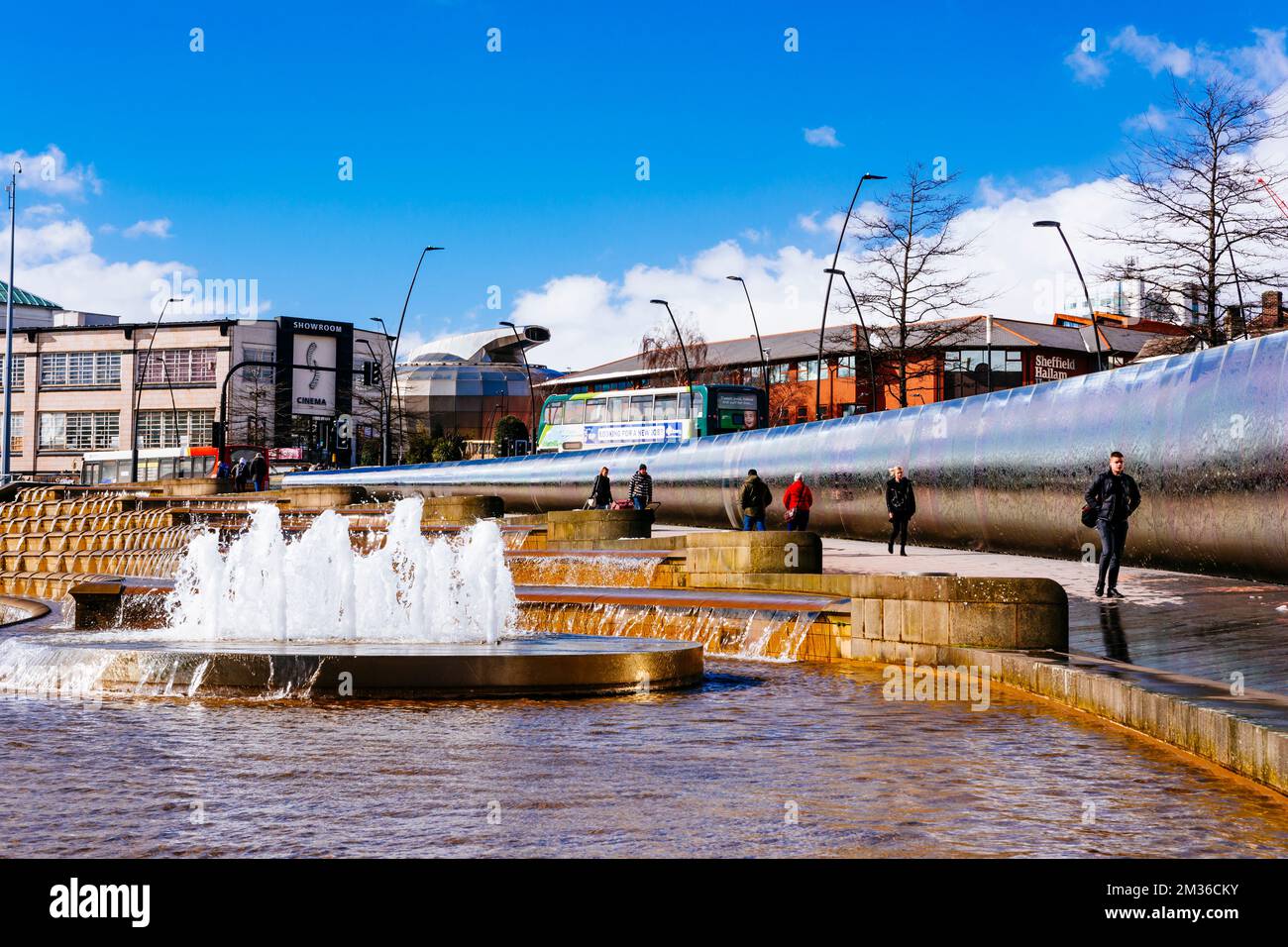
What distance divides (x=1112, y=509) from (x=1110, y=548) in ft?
1.32

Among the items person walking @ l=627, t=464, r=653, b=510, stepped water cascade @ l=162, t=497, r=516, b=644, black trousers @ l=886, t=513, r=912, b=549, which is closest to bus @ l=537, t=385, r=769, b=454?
person walking @ l=627, t=464, r=653, b=510

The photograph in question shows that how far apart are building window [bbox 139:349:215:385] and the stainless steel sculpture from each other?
251 ft

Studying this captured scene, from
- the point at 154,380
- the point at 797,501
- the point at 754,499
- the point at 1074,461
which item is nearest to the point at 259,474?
the point at 754,499

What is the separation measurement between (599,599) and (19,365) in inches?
3917

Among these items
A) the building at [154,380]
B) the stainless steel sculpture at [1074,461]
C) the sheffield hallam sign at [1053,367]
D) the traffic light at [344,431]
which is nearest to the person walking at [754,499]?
the stainless steel sculpture at [1074,461]

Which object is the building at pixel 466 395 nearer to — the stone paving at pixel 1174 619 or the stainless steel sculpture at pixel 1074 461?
the stainless steel sculpture at pixel 1074 461

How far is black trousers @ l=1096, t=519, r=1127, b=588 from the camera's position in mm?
14141

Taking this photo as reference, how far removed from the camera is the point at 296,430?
90312mm

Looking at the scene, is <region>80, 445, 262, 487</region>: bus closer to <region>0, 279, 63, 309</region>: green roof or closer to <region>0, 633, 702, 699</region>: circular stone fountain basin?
<region>0, 279, 63, 309</region>: green roof

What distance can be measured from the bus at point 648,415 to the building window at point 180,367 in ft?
183

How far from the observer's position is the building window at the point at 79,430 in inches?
3905
